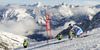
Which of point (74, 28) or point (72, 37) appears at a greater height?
point (74, 28)

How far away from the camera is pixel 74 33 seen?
2434 cm

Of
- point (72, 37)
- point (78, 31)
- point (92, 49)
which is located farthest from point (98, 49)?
point (72, 37)

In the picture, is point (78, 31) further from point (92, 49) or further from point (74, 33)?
point (92, 49)

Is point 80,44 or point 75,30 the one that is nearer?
point 80,44

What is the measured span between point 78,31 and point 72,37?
87.7 inches

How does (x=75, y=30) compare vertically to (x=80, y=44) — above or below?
above

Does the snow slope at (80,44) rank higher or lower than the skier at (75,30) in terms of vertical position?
lower

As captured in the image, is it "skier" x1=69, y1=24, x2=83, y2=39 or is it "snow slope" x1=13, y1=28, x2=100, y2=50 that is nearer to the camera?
"snow slope" x1=13, y1=28, x2=100, y2=50

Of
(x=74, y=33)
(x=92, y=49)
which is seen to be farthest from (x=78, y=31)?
(x=92, y=49)

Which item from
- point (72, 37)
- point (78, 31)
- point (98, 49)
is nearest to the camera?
point (98, 49)

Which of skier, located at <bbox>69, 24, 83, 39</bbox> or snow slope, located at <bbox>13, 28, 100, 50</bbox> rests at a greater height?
skier, located at <bbox>69, 24, 83, 39</bbox>

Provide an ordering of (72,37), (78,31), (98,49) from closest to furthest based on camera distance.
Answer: (98,49), (78,31), (72,37)

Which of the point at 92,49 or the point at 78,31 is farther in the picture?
the point at 78,31

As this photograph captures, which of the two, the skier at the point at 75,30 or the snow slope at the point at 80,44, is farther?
the skier at the point at 75,30
